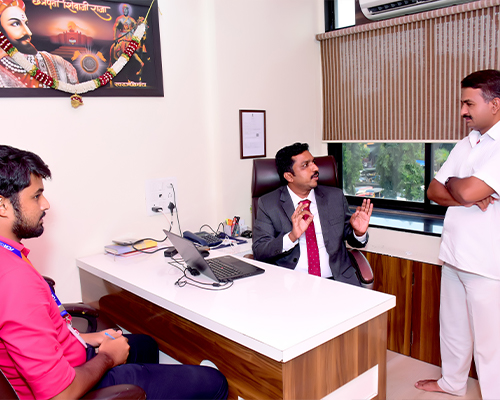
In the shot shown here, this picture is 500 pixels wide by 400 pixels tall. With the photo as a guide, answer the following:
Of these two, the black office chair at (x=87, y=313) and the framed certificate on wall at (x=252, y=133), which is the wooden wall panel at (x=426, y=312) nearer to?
the framed certificate on wall at (x=252, y=133)

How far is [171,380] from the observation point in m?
1.55

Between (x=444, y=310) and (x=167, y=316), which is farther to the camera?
(x=444, y=310)

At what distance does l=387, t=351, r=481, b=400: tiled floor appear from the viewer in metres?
2.41

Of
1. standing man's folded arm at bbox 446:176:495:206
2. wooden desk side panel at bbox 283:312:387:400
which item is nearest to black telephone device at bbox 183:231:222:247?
wooden desk side panel at bbox 283:312:387:400

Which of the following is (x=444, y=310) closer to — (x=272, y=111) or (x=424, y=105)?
(x=424, y=105)

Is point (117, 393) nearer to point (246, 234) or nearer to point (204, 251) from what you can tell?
point (204, 251)

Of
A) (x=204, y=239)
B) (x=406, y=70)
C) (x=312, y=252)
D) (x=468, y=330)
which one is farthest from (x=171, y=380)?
(x=406, y=70)

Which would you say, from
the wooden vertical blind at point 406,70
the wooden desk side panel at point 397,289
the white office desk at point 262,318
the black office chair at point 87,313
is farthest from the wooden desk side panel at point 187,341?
the wooden vertical blind at point 406,70

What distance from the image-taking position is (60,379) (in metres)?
1.22

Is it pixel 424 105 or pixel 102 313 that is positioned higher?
pixel 424 105

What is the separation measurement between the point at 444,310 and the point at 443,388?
0.45 m

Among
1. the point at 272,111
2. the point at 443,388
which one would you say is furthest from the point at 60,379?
the point at 272,111

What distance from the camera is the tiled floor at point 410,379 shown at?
2.41 meters

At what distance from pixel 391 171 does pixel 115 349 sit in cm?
277
